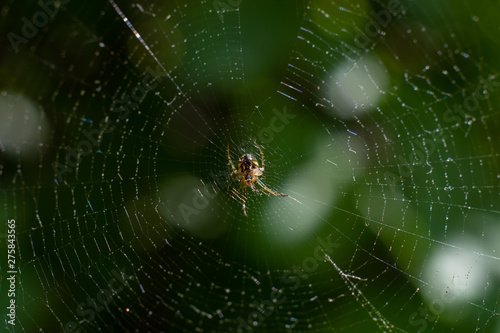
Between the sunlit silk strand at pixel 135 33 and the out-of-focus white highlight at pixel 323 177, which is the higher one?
the sunlit silk strand at pixel 135 33

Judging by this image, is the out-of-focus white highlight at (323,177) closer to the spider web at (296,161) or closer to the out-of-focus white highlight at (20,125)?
the spider web at (296,161)

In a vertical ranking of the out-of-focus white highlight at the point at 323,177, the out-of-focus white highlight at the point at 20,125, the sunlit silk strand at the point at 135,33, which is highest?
the sunlit silk strand at the point at 135,33

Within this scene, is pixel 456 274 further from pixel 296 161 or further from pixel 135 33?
pixel 135 33

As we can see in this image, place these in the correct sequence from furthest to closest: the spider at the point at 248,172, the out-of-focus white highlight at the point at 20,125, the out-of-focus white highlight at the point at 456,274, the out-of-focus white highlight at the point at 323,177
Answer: the spider at the point at 248,172
the out-of-focus white highlight at the point at 323,177
the out-of-focus white highlight at the point at 456,274
the out-of-focus white highlight at the point at 20,125

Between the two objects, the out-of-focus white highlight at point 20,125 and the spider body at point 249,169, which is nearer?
the out-of-focus white highlight at point 20,125

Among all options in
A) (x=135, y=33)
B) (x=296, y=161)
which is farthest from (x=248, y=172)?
(x=135, y=33)

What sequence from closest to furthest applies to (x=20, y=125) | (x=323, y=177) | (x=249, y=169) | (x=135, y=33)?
(x=20, y=125), (x=135, y=33), (x=323, y=177), (x=249, y=169)

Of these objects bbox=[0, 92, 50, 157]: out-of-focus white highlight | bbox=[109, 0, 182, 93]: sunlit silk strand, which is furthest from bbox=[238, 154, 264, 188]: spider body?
bbox=[0, 92, 50, 157]: out-of-focus white highlight

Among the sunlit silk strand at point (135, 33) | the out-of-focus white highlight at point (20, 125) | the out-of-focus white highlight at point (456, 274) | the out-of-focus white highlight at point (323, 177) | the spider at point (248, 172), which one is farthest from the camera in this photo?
the spider at point (248, 172)

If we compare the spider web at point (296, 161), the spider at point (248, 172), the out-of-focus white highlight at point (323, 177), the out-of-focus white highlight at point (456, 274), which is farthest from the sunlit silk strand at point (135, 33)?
the out-of-focus white highlight at point (456, 274)
